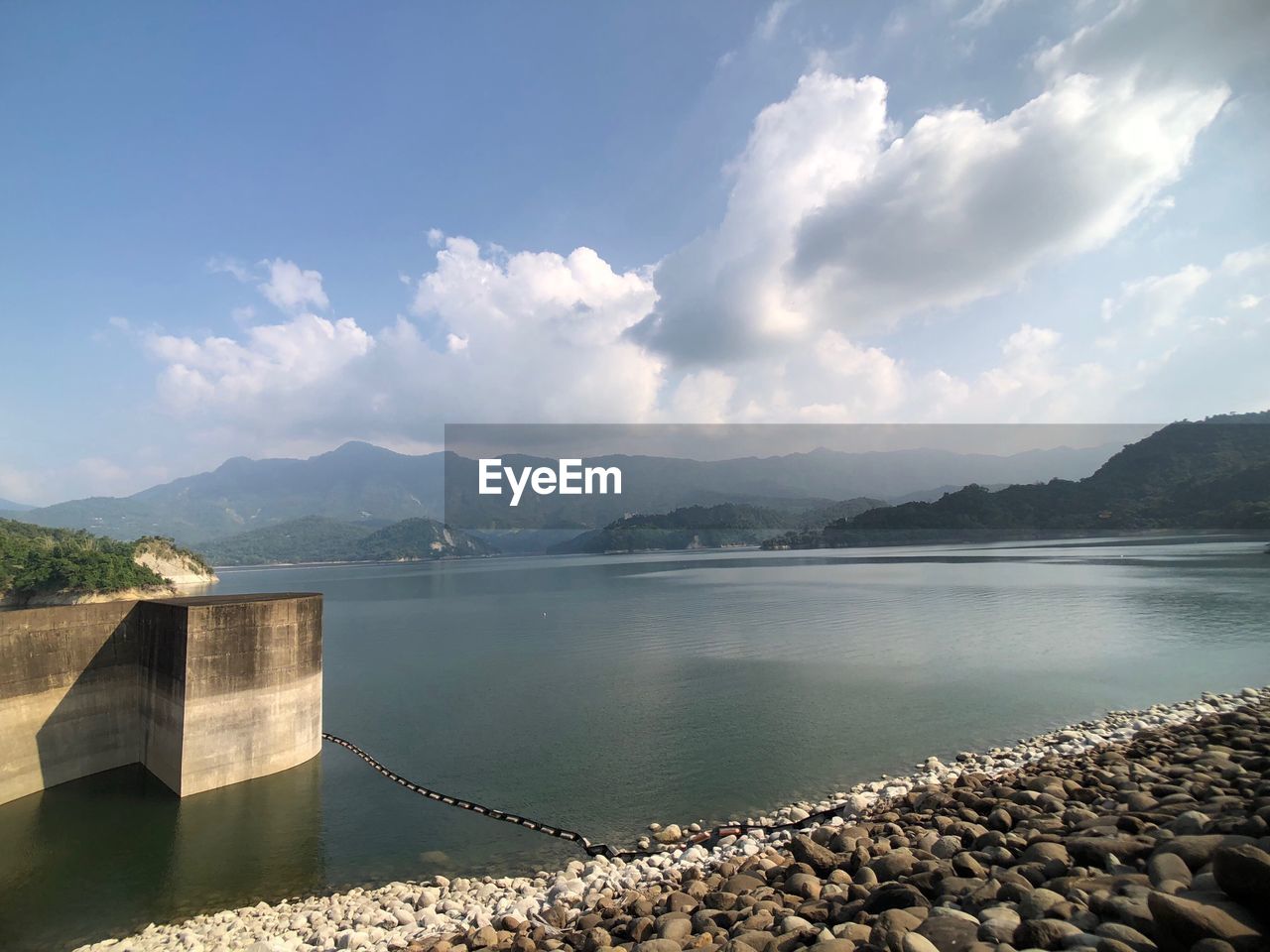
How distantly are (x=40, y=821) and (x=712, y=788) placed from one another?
13107mm

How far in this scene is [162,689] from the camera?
12930 mm

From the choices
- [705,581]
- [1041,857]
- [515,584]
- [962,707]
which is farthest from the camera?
[515,584]

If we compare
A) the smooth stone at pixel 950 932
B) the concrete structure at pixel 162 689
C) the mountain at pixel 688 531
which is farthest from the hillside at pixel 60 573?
the mountain at pixel 688 531

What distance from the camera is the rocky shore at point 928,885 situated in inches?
180

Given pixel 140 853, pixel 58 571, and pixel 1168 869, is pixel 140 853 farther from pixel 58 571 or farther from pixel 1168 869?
pixel 58 571

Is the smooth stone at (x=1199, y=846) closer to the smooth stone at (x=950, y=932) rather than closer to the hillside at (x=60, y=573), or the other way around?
the smooth stone at (x=950, y=932)

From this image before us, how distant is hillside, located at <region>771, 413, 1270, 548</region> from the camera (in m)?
92.6

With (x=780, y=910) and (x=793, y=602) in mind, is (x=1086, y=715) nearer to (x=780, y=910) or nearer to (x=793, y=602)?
(x=780, y=910)

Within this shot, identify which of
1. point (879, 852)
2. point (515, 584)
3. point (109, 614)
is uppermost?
point (109, 614)

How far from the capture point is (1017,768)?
1188cm

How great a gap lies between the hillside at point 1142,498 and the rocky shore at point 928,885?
350 feet

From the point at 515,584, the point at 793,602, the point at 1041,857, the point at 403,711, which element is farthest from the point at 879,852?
the point at 515,584

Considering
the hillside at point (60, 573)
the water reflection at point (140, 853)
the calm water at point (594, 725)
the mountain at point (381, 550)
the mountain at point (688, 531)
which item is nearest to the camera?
the water reflection at point (140, 853)

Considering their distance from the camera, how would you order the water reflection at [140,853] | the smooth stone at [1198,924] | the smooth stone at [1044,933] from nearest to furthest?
the smooth stone at [1198,924]
the smooth stone at [1044,933]
the water reflection at [140,853]
